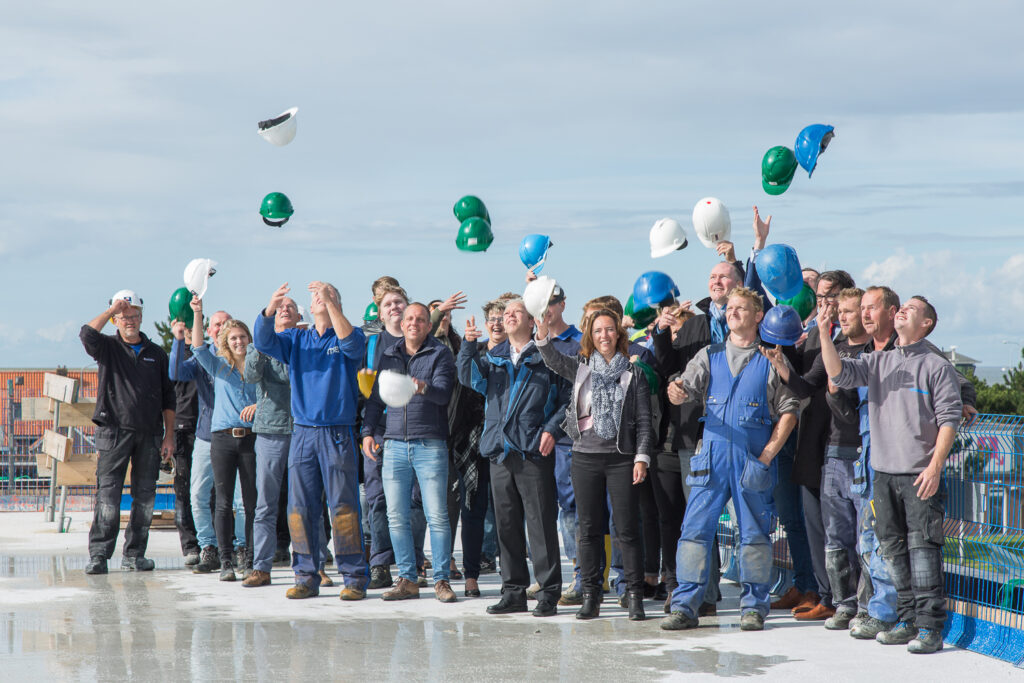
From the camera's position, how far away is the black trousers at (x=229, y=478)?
9055mm

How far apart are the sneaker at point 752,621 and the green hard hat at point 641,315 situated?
7.59ft

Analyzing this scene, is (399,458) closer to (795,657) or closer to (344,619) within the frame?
(344,619)

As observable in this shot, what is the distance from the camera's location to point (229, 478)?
360 inches

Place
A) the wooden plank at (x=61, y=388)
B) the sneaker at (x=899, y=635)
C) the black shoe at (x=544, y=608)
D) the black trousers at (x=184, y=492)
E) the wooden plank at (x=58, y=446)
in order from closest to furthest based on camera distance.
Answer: the sneaker at (x=899, y=635) < the black shoe at (x=544, y=608) < the black trousers at (x=184, y=492) < the wooden plank at (x=58, y=446) < the wooden plank at (x=61, y=388)

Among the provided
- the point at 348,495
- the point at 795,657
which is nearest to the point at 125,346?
the point at 348,495

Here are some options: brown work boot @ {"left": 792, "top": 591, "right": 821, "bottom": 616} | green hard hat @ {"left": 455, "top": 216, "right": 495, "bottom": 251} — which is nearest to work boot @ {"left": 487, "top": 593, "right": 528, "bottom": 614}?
brown work boot @ {"left": 792, "top": 591, "right": 821, "bottom": 616}

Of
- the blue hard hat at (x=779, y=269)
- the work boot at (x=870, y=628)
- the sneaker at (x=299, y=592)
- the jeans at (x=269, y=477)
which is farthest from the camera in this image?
the jeans at (x=269, y=477)

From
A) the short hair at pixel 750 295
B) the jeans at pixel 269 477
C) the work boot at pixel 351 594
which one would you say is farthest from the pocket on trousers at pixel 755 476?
the jeans at pixel 269 477

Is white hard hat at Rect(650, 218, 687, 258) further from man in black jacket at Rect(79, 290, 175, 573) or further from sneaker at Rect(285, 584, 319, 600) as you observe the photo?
man in black jacket at Rect(79, 290, 175, 573)

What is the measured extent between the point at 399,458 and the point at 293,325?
140 centimetres

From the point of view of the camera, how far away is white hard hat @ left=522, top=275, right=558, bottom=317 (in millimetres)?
7473

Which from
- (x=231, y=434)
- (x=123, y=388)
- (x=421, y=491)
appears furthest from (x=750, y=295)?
(x=123, y=388)

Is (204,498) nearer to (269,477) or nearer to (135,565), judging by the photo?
(135,565)

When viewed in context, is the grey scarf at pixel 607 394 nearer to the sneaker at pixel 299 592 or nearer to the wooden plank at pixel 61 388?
the sneaker at pixel 299 592
